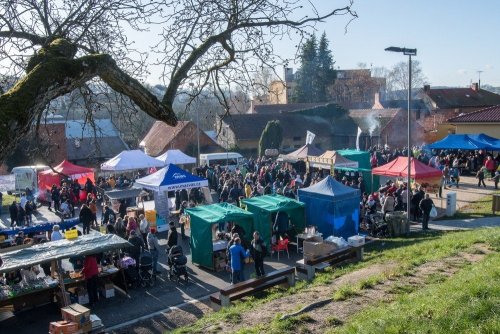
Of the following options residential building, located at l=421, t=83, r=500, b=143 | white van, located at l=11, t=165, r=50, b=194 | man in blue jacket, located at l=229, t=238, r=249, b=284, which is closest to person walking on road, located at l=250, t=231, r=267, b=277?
man in blue jacket, located at l=229, t=238, r=249, b=284

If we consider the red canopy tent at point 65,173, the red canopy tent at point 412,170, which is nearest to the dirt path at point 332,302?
the red canopy tent at point 412,170

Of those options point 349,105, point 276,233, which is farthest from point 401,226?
point 349,105

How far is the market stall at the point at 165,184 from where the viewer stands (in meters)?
17.8

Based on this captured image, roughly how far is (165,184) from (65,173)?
24.9 feet

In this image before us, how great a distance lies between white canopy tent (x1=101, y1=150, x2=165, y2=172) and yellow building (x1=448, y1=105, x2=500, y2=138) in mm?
21072

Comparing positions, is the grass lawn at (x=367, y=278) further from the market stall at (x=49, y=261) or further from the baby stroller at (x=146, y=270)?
the market stall at (x=49, y=261)

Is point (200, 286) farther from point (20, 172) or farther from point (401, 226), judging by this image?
point (20, 172)

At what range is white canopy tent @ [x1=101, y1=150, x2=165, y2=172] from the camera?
23.7 m

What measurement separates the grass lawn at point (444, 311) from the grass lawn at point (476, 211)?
11.1 meters

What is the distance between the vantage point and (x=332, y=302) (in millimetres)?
7895

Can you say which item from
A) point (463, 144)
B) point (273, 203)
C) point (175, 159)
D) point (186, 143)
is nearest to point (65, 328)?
point (273, 203)

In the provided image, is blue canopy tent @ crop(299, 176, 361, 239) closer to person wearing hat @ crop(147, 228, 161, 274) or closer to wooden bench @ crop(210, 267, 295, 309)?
wooden bench @ crop(210, 267, 295, 309)

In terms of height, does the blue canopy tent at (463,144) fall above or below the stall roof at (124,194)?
above

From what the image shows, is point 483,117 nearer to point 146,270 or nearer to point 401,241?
point 401,241
